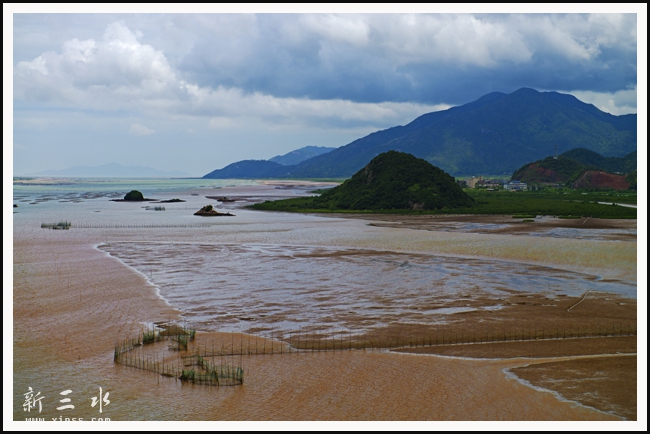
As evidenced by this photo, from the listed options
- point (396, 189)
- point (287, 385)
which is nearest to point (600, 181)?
point (396, 189)

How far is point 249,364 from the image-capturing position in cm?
1811

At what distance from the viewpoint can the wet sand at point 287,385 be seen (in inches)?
583

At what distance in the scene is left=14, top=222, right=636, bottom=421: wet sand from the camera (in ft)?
48.6

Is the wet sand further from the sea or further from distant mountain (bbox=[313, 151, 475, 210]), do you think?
distant mountain (bbox=[313, 151, 475, 210])

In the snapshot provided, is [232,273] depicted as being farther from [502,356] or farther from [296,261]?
[502,356]

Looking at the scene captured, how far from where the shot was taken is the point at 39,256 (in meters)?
38.6

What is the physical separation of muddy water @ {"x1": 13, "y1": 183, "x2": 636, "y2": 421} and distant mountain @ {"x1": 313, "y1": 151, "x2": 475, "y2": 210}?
44.3 metres

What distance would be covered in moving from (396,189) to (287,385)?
7473 centimetres

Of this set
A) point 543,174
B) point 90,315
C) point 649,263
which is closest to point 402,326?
point 649,263

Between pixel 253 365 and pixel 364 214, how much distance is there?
64153mm

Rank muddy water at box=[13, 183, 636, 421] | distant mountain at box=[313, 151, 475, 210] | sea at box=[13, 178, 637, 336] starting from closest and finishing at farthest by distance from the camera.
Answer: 1. muddy water at box=[13, 183, 636, 421]
2. sea at box=[13, 178, 637, 336]
3. distant mountain at box=[313, 151, 475, 210]

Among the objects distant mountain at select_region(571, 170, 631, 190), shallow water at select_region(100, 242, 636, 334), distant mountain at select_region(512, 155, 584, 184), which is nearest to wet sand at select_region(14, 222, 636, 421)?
shallow water at select_region(100, 242, 636, 334)

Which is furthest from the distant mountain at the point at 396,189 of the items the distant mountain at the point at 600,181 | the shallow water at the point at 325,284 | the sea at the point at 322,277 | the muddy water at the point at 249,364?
Result: the distant mountain at the point at 600,181

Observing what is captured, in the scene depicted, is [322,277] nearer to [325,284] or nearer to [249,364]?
[325,284]
